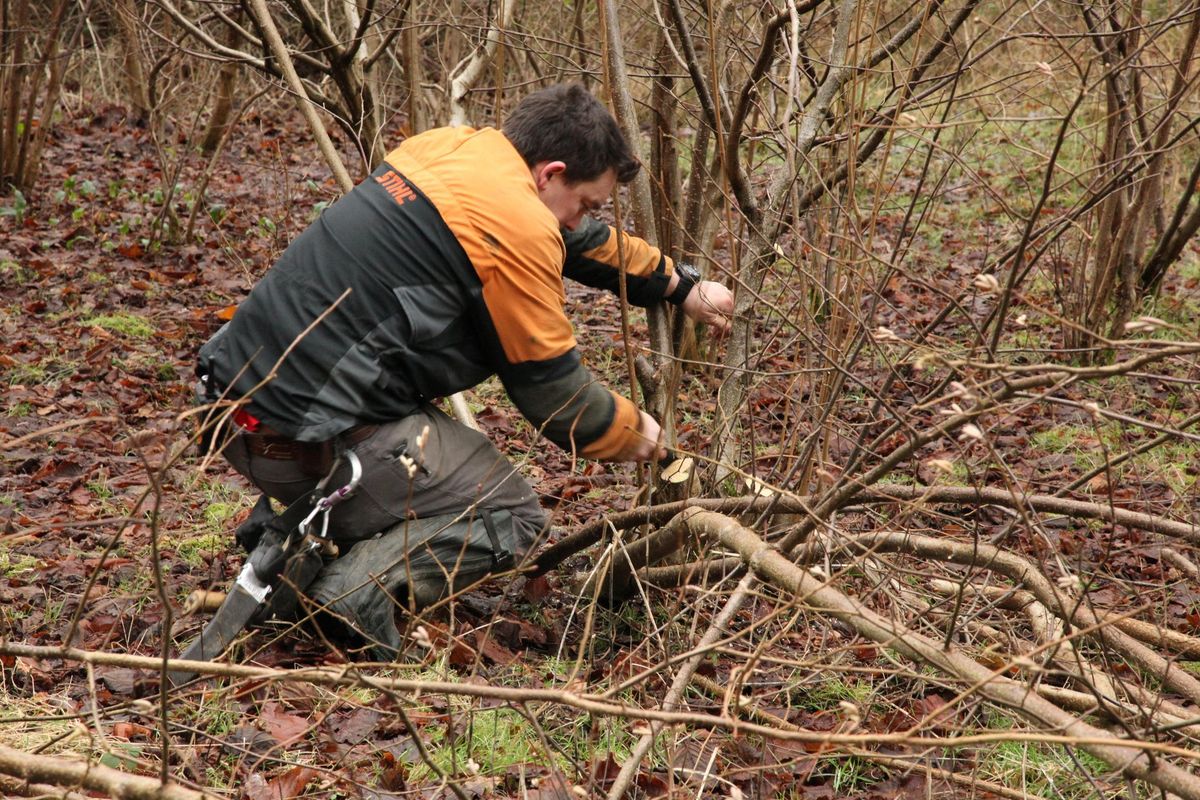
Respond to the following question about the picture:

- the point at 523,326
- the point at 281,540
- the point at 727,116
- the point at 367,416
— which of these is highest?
→ the point at 727,116

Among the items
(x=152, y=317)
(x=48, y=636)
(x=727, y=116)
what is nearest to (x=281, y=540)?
(x=48, y=636)

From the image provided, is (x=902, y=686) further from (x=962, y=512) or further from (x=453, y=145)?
(x=453, y=145)

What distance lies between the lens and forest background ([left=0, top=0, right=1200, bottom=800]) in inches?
86.5

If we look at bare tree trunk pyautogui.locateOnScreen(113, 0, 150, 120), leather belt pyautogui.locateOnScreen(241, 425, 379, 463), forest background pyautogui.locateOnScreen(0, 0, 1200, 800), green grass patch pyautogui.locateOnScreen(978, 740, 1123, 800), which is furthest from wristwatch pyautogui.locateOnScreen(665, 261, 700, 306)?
bare tree trunk pyautogui.locateOnScreen(113, 0, 150, 120)

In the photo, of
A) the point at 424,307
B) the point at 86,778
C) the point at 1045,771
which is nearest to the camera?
the point at 86,778

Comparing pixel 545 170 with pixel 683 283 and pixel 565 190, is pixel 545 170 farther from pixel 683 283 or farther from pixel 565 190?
pixel 683 283

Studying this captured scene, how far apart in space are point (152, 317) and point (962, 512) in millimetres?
4589

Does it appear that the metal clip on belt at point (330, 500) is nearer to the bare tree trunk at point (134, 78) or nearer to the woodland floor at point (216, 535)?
the woodland floor at point (216, 535)

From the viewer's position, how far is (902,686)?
125 inches

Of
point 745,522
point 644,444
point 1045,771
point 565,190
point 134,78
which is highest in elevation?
point 565,190

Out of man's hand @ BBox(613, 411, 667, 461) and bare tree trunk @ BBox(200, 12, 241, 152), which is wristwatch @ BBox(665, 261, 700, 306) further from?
bare tree trunk @ BBox(200, 12, 241, 152)

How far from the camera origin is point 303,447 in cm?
324

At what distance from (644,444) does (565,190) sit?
0.80 metres

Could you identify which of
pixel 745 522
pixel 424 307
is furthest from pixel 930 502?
pixel 424 307
